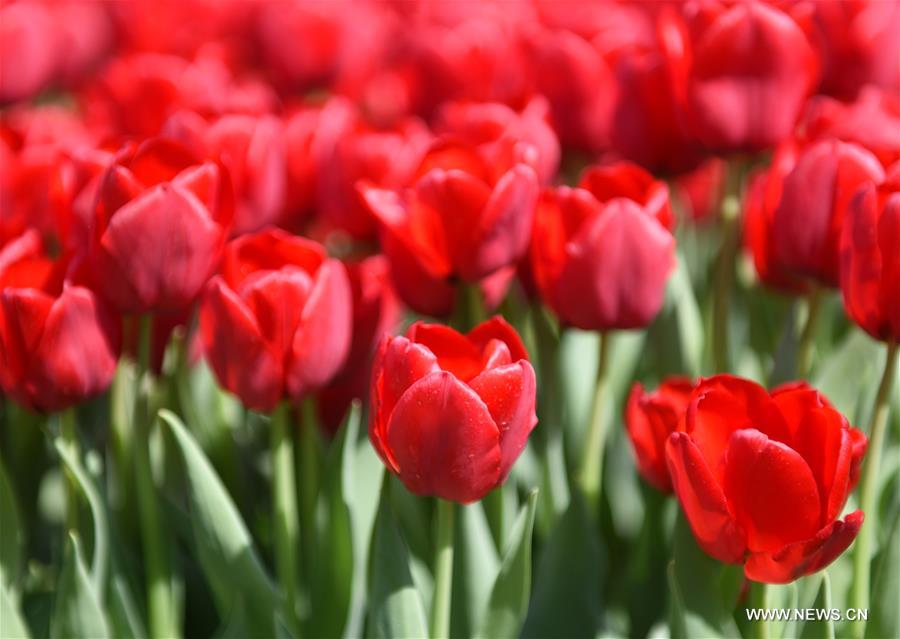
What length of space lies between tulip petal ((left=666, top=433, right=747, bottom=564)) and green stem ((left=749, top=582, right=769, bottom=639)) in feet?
0.20

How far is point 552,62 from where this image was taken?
4.69 ft

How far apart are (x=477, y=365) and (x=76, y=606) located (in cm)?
35

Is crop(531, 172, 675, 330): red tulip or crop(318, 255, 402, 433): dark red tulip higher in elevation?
crop(531, 172, 675, 330): red tulip

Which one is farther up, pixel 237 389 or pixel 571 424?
pixel 237 389

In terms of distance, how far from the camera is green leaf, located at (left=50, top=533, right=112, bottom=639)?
0.89m

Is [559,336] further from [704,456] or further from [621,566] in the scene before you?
[704,456]

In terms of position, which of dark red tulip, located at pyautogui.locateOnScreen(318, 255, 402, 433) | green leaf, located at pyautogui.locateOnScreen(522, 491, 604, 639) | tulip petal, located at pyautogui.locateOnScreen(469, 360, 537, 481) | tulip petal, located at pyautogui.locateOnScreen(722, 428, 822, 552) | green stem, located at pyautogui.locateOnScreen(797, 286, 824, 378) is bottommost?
green leaf, located at pyautogui.locateOnScreen(522, 491, 604, 639)

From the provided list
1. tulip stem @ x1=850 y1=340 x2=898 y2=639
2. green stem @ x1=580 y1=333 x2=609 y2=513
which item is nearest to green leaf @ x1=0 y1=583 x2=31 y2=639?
green stem @ x1=580 y1=333 x2=609 y2=513

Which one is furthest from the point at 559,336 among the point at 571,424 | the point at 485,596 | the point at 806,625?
the point at 806,625

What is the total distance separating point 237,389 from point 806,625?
1.49 ft

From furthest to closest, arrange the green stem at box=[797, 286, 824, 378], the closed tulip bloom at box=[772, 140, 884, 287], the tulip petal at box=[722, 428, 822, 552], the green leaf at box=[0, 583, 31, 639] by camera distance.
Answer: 1. the green stem at box=[797, 286, 824, 378]
2. the closed tulip bloom at box=[772, 140, 884, 287]
3. the green leaf at box=[0, 583, 31, 639]
4. the tulip petal at box=[722, 428, 822, 552]

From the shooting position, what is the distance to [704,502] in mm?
781

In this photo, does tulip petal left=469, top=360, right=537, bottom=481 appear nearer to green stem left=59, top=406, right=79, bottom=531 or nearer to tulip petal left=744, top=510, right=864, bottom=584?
tulip petal left=744, top=510, right=864, bottom=584

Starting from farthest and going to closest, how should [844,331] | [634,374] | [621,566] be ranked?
[844,331] → [634,374] → [621,566]
